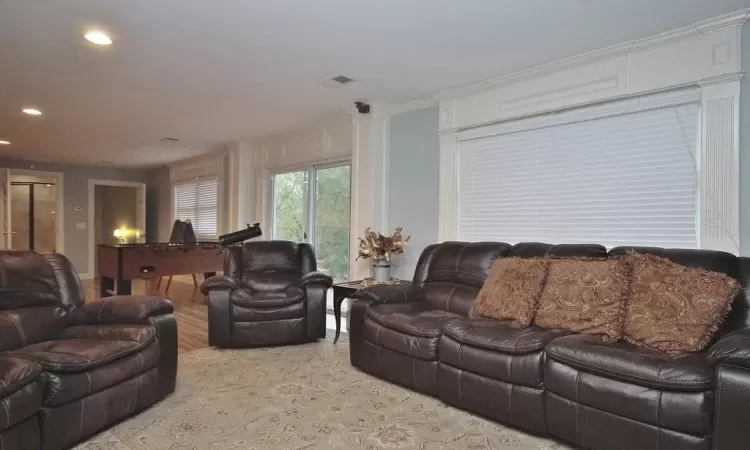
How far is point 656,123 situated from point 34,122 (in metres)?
6.68

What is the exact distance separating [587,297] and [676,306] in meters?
0.44

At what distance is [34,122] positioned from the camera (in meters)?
5.40

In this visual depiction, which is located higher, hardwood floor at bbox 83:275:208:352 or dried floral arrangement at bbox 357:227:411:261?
dried floral arrangement at bbox 357:227:411:261

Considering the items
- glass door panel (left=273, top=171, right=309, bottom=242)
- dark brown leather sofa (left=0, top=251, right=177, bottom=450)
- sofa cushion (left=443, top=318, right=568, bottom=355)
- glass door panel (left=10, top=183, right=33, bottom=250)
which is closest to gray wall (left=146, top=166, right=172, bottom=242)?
glass door panel (left=10, top=183, right=33, bottom=250)

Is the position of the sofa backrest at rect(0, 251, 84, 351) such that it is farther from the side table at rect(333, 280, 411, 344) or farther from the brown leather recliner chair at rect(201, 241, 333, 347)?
the side table at rect(333, 280, 411, 344)

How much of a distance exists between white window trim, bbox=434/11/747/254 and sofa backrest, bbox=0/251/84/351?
350 centimetres

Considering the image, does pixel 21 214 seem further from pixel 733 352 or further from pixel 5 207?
pixel 733 352

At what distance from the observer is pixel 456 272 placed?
3516 mm

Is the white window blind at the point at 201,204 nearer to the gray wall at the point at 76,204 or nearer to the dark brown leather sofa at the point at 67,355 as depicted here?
the gray wall at the point at 76,204

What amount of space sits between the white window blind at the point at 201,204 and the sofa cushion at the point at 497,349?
586 cm

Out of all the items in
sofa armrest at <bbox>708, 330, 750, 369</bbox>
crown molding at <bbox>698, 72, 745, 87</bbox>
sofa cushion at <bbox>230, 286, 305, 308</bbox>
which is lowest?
sofa cushion at <bbox>230, 286, 305, 308</bbox>

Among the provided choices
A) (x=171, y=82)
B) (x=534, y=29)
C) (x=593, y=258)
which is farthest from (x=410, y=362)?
(x=171, y=82)

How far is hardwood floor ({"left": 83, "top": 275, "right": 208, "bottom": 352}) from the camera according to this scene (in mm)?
4305

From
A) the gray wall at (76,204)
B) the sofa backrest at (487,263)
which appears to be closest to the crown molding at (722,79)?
the sofa backrest at (487,263)
